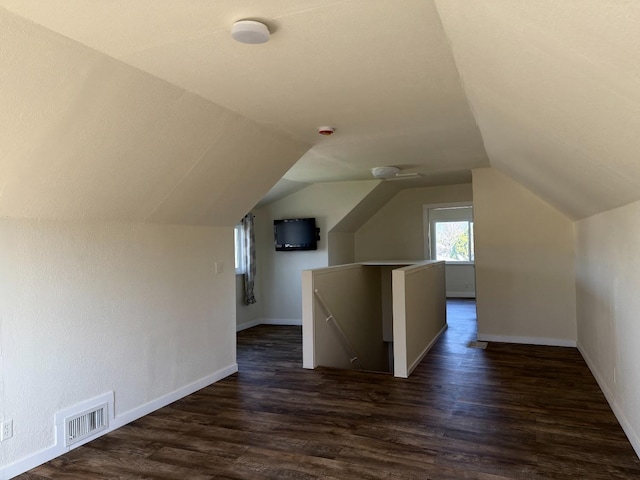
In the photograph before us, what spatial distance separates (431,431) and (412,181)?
5.44 meters

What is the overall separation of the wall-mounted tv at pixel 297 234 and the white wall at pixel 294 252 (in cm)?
12

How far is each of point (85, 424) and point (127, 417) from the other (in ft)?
1.28

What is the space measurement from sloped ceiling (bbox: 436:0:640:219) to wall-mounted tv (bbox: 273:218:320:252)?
457 cm

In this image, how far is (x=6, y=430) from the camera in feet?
8.79

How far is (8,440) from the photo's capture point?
2693 mm

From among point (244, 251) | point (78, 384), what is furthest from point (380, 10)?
point (244, 251)

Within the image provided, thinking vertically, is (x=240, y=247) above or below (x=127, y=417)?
above

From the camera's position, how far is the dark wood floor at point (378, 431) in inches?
108

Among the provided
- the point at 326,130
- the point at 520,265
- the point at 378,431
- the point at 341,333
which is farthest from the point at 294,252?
the point at 378,431

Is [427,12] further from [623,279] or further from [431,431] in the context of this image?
[431,431]

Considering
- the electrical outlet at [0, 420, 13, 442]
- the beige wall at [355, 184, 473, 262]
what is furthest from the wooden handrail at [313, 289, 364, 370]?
the beige wall at [355, 184, 473, 262]

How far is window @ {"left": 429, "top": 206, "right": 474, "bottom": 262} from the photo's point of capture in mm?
10789

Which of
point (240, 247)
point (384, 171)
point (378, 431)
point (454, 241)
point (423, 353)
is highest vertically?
point (384, 171)

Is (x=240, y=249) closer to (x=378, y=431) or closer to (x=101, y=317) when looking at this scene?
(x=101, y=317)
